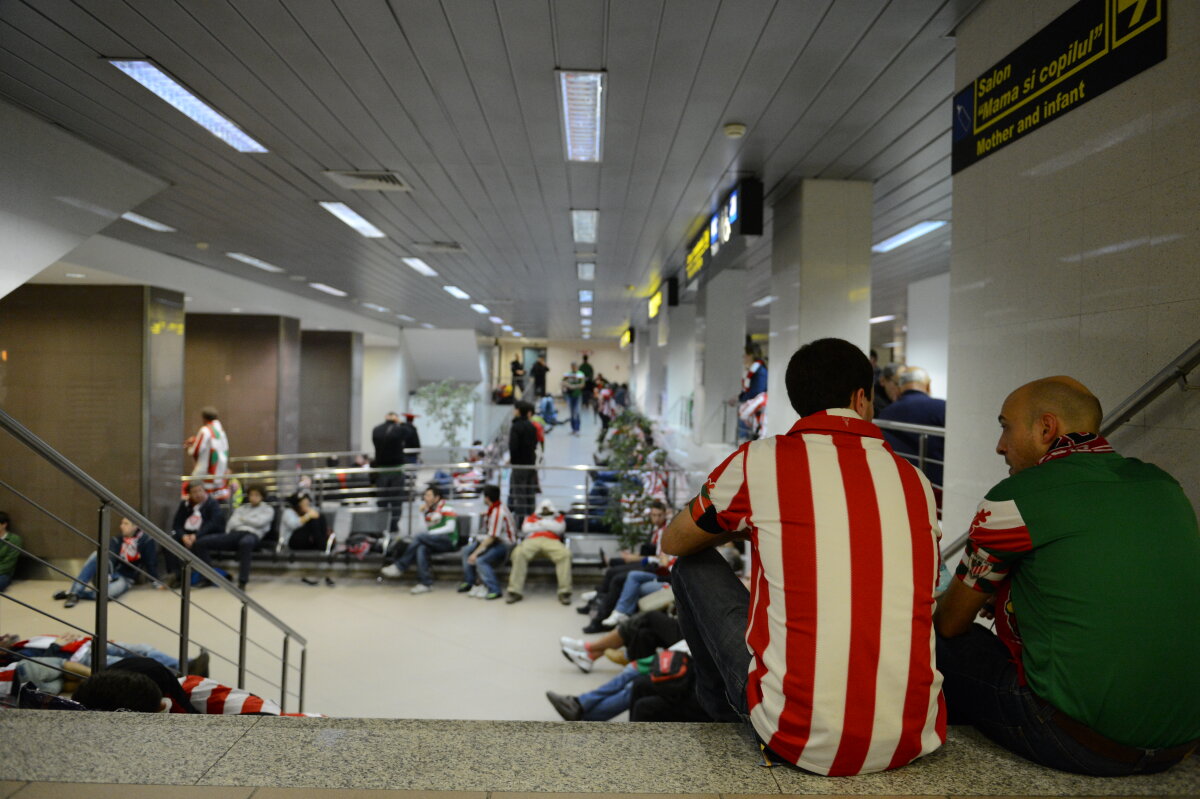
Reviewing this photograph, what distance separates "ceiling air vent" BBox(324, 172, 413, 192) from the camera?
19.9 feet

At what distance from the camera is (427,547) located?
29.8 ft

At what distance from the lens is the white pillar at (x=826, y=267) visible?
587 cm

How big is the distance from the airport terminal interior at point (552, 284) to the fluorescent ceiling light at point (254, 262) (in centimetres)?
21

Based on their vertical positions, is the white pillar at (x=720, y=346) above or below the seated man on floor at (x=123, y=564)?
above

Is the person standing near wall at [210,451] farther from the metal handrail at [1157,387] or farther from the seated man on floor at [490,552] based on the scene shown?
the metal handrail at [1157,387]

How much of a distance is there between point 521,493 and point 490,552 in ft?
6.98

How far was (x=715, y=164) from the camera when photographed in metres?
5.60

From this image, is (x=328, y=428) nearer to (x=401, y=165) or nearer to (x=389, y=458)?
(x=389, y=458)

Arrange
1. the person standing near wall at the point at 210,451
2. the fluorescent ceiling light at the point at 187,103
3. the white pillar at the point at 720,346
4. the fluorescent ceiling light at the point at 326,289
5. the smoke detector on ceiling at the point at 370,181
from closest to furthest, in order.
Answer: the fluorescent ceiling light at the point at 187,103 < the smoke detector on ceiling at the point at 370,181 < the white pillar at the point at 720,346 < the person standing near wall at the point at 210,451 < the fluorescent ceiling light at the point at 326,289

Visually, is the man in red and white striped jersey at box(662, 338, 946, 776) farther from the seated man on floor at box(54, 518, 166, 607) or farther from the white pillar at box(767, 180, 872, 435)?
the seated man on floor at box(54, 518, 166, 607)

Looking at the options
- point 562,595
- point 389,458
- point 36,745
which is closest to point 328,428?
point 389,458

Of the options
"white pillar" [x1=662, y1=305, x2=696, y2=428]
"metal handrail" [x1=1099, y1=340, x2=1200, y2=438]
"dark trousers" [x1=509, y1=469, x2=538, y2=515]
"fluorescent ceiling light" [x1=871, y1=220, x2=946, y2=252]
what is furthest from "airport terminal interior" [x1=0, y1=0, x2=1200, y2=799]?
"white pillar" [x1=662, y1=305, x2=696, y2=428]

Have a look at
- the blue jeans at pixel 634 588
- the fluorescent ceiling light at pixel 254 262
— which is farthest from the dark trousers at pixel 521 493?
the fluorescent ceiling light at pixel 254 262

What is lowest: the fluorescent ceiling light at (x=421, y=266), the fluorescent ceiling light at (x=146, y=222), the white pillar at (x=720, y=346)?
the white pillar at (x=720, y=346)
